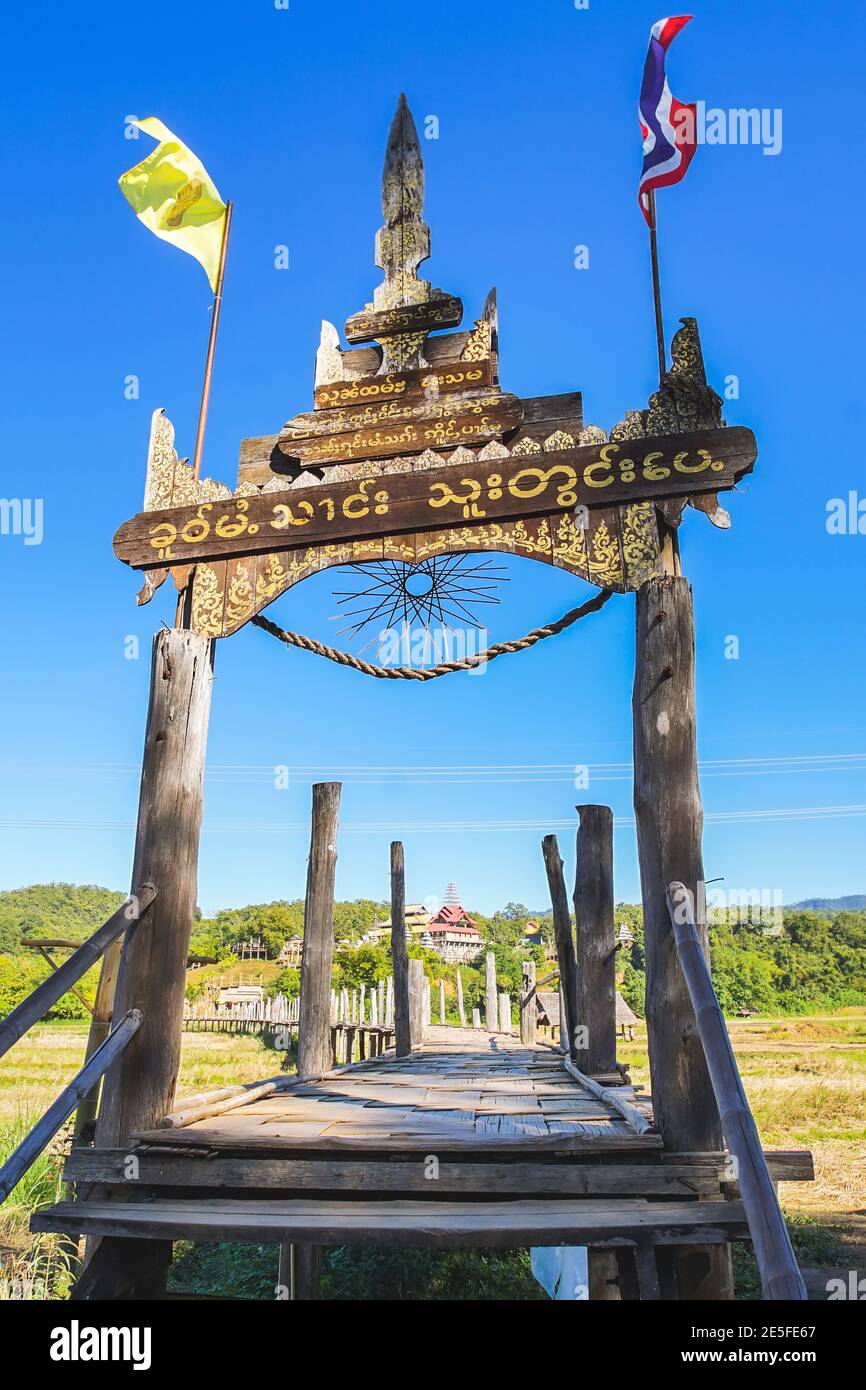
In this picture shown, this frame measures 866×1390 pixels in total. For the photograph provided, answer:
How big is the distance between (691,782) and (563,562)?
1.42 m

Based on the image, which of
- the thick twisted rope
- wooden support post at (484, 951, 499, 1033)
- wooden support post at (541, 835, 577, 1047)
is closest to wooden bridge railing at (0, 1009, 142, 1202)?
the thick twisted rope

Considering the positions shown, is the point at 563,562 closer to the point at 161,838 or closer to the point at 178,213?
the point at 161,838

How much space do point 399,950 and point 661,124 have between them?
859 cm

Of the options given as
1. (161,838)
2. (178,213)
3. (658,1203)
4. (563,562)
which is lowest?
(658,1203)

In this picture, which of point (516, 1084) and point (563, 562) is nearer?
point (563, 562)

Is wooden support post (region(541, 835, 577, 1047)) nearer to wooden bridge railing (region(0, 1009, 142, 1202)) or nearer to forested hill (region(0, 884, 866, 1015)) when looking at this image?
wooden bridge railing (region(0, 1009, 142, 1202))

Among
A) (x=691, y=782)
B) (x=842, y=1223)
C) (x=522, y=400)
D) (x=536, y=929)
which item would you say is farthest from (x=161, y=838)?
(x=536, y=929)

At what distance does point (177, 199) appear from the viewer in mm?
6617

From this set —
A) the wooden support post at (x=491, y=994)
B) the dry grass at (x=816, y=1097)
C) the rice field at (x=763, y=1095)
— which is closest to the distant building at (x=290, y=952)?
the rice field at (x=763, y=1095)

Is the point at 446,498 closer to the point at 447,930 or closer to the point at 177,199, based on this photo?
the point at 177,199

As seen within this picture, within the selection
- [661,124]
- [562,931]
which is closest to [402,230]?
[661,124]

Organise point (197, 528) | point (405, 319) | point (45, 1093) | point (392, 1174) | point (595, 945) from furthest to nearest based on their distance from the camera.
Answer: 1. point (45, 1093)
2. point (595, 945)
3. point (405, 319)
4. point (197, 528)
5. point (392, 1174)

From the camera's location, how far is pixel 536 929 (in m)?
89.4

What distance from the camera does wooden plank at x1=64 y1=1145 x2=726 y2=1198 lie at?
3809 mm
